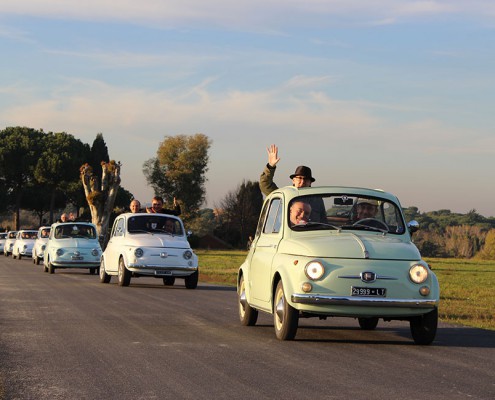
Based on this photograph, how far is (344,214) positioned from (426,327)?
192 centimetres

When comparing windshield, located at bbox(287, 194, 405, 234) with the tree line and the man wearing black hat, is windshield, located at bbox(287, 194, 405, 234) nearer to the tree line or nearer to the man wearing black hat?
the man wearing black hat

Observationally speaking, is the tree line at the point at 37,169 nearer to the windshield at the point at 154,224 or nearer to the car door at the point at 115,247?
the car door at the point at 115,247

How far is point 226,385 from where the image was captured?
8.22 m

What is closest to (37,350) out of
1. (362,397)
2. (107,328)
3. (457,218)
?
(107,328)

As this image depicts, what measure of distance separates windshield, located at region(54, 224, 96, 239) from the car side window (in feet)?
65.1

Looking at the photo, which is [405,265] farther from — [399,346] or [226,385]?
[226,385]

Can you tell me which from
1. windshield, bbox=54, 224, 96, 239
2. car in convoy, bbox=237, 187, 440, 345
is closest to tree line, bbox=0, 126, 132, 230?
windshield, bbox=54, 224, 96, 239

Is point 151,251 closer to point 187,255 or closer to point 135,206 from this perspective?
point 187,255

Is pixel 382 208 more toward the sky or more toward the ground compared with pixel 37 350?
more toward the sky

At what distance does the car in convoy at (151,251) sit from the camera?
918 inches

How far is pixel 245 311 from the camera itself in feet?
44.6

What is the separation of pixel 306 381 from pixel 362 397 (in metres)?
0.85

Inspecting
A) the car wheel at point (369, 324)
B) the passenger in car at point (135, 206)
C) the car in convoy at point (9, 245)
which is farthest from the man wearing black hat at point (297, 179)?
the car in convoy at point (9, 245)

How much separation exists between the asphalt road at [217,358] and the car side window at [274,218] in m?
1.29
